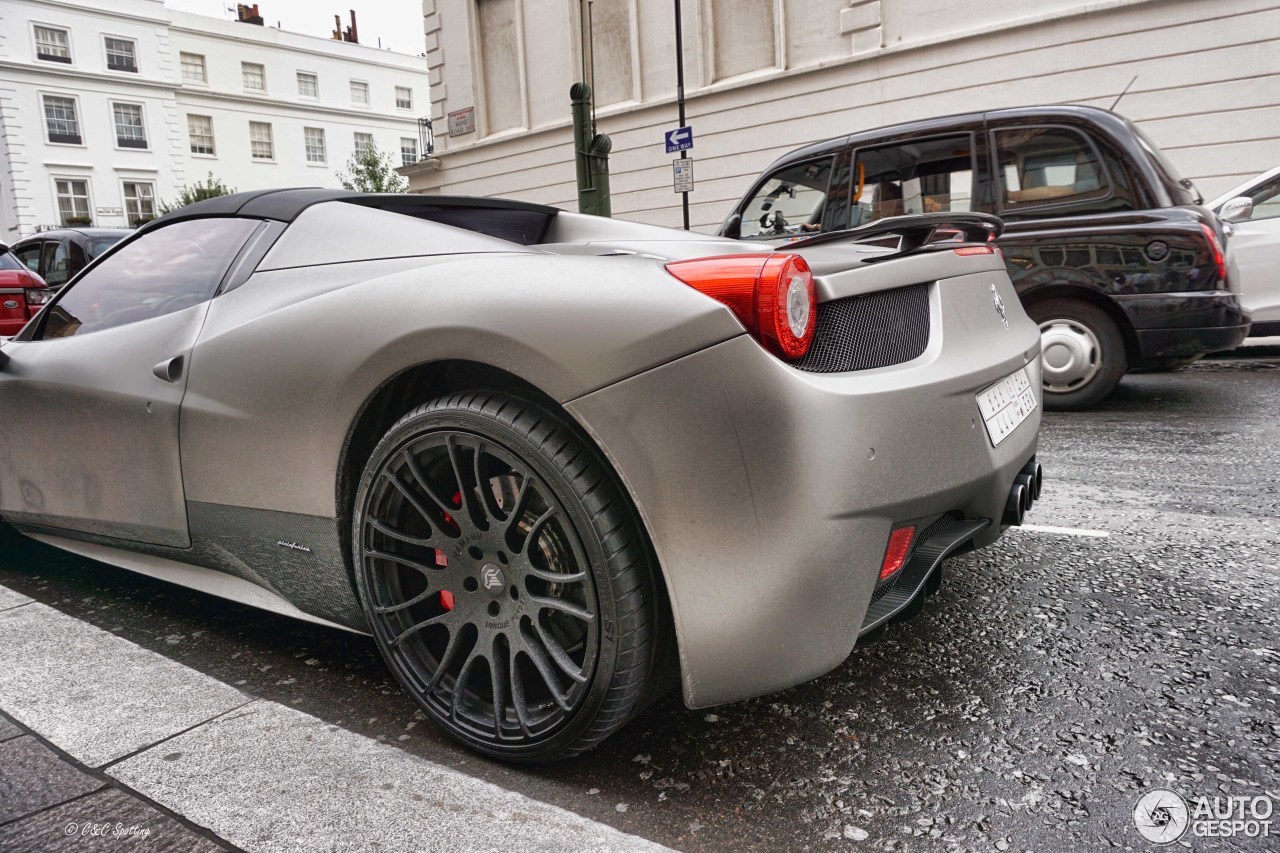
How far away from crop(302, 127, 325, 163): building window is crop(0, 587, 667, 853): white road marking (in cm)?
5045

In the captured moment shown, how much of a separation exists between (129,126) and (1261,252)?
149 feet

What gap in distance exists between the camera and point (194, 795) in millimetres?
1679

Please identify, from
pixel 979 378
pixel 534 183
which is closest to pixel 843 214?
pixel 979 378

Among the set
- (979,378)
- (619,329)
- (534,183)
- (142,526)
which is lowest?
(142,526)

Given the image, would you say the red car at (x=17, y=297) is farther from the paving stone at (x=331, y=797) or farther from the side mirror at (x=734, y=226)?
the paving stone at (x=331, y=797)

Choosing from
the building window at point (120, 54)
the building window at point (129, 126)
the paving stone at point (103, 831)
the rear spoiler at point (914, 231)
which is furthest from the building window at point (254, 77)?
the paving stone at point (103, 831)

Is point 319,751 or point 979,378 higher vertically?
point 979,378

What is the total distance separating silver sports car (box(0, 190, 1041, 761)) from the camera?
5.02ft

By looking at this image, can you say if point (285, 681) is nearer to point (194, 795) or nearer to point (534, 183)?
point (194, 795)

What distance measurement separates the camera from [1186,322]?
16.5ft

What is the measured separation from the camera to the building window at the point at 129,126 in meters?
39.7

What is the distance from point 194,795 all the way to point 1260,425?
17.3ft

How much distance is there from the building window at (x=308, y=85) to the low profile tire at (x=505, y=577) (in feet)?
169

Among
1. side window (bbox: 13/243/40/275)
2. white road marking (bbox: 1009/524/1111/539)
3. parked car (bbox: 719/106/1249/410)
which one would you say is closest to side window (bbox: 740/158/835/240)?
parked car (bbox: 719/106/1249/410)
